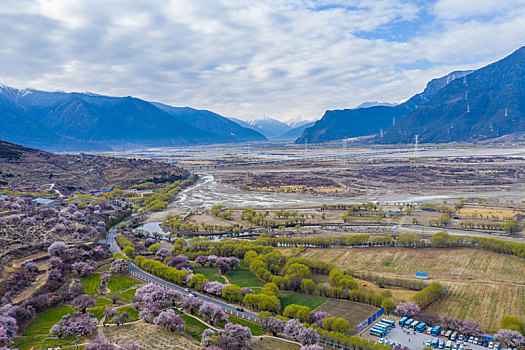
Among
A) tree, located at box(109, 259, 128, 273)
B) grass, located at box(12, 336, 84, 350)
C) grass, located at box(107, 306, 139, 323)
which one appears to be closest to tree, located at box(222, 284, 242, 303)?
grass, located at box(107, 306, 139, 323)

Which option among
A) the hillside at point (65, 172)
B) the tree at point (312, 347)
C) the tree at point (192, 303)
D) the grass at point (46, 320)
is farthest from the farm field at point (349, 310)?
the hillside at point (65, 172)

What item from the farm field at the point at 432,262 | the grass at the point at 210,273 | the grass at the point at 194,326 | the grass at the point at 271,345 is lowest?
the grass at the point at 271,345

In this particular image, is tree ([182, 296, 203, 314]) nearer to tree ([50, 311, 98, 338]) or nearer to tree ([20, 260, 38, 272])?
tree ([50, 311, 98, 338])

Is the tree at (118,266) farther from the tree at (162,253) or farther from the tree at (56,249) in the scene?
the tree at (56,249)

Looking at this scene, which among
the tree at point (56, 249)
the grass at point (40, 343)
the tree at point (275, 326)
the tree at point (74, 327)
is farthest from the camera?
the tree at point (56, 249)

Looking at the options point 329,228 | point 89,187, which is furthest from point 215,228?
point 89,187

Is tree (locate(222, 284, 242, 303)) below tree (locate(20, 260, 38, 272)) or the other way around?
below

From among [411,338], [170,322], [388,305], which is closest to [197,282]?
[170,322]

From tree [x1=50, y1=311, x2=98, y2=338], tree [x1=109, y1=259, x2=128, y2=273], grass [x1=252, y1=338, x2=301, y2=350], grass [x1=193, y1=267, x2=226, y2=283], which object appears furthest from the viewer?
tree [x1=109, y1=259, x2=128, y2=273]
